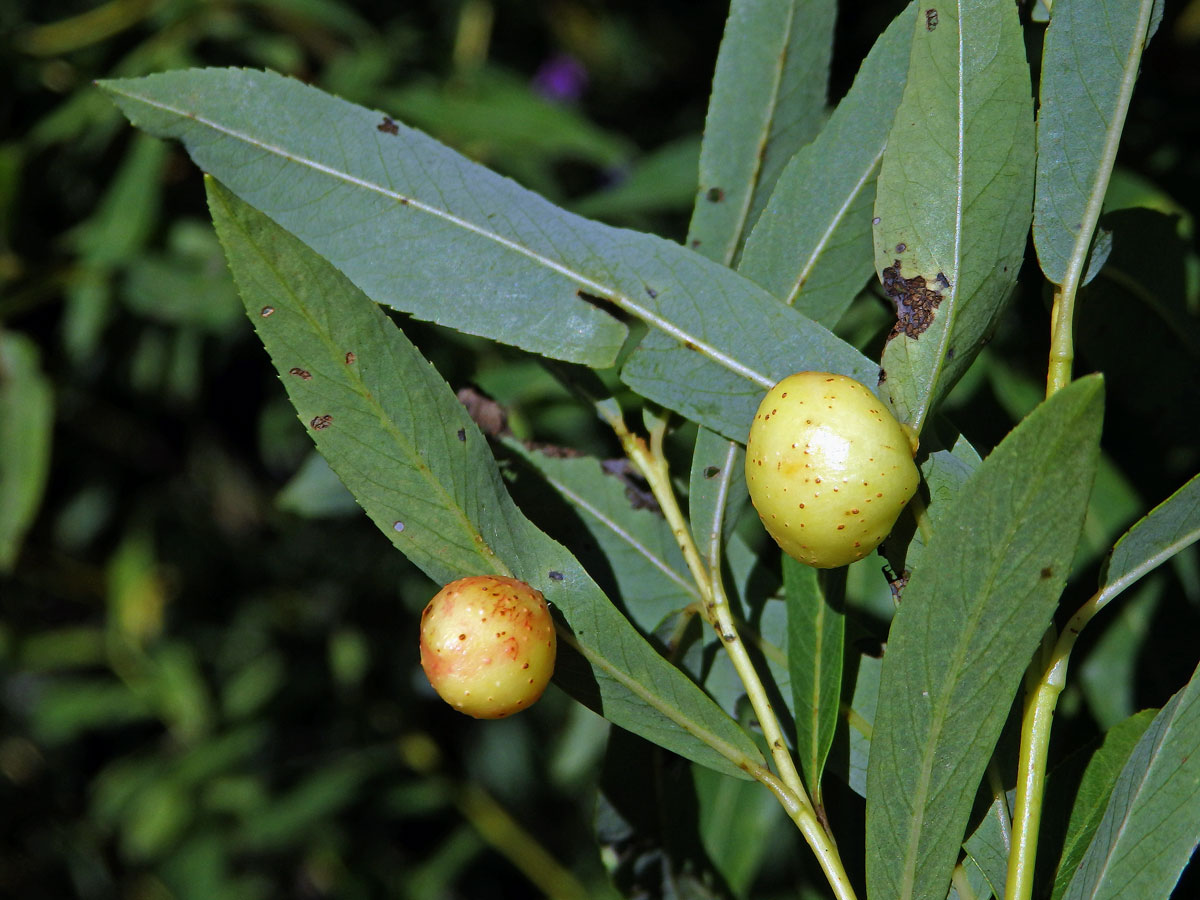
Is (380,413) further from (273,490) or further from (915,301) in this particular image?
(273,490)

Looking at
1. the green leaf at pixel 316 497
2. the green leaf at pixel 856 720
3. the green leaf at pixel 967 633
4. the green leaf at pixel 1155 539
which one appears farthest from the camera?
the green leaf at pixel 316 497

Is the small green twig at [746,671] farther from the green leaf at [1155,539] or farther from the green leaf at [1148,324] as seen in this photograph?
the green leaf at [1148,324]

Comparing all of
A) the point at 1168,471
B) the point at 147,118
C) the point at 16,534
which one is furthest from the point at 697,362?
the point at 16,534

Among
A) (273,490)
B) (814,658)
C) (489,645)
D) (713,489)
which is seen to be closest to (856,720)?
(814,658)

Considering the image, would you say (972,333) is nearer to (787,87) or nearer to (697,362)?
(697,362)

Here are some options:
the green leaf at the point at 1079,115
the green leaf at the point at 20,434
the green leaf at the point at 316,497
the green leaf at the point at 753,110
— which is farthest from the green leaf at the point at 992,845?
the green leaf at the point at 20,434

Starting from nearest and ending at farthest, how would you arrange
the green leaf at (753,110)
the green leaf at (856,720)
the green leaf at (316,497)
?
the green leaf at (856,720) < the green leaf at (753,110) < the green leaf at (316,497)

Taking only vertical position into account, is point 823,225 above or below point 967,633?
above
